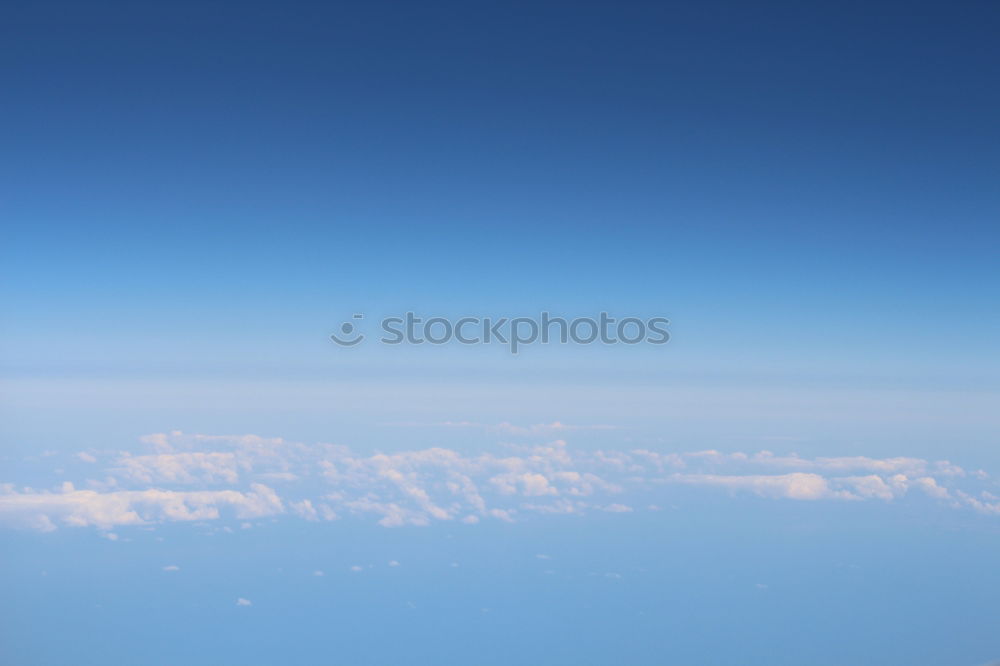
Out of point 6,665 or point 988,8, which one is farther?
point 988,8

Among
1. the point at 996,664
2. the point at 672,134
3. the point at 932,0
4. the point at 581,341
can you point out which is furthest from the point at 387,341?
the point at 932,0

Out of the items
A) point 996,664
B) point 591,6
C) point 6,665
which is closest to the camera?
point 996,664

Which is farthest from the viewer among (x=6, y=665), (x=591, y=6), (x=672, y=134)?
(x=672, y=134)

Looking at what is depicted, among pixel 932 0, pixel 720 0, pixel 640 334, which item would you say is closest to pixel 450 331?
pixel 640 334

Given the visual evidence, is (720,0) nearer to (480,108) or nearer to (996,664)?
A: (480,108)

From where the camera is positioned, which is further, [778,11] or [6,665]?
[778,11]

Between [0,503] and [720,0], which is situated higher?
[720,0]

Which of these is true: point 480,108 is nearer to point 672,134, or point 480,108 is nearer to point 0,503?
point 672,134

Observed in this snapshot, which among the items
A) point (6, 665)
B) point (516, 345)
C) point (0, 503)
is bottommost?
point (6, 665)

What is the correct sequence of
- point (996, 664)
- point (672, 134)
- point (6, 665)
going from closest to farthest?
1. point (996, 664)
2. point (6, 665)
3. point (672, 134)
